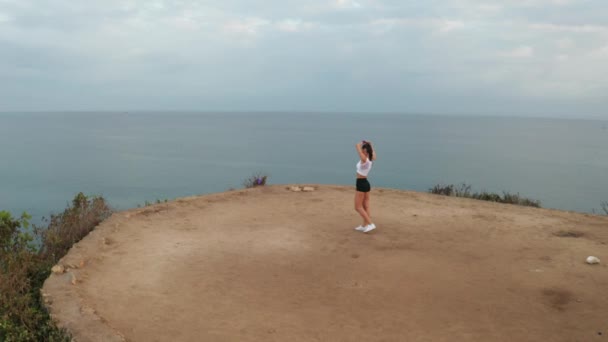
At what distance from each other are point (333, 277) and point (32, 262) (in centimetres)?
415

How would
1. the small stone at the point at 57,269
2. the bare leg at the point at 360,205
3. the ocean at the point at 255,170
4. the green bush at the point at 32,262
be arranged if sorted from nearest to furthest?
the green bush at the point at 32,262 → the small stone at the point at 57,269 → the bare leg at the point at 360,205 → the ocean at the point at 255,170

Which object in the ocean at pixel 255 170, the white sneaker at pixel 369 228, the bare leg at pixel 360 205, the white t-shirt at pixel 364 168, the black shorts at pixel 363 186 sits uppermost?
the white t-shirt at pixel 364 168

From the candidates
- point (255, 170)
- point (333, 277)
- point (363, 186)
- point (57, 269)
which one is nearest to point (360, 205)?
point (363, 186)

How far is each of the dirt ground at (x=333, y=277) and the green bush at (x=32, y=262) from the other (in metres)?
0.22

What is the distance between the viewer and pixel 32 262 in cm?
633

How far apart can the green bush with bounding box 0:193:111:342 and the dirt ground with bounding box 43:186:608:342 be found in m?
0.22

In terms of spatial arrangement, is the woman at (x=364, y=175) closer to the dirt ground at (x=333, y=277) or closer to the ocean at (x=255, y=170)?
the dirt ground at (x=333, y=277)

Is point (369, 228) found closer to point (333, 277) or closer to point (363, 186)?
point (363, 186)

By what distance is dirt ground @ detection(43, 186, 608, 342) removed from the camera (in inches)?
186

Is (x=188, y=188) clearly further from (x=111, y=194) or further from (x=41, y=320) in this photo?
(x=41, y=320)

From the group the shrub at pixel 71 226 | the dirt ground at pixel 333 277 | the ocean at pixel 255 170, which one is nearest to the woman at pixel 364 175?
the dirt ground at pixel 333 277

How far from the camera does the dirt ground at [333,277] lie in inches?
186

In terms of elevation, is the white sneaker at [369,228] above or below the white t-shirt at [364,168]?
below

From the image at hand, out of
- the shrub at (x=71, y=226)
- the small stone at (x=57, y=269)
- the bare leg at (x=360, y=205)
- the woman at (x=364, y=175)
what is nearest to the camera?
the small stone at (x=57, y=269)
